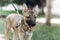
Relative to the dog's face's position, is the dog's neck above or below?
below

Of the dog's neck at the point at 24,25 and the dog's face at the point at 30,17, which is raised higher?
the dog's face at the point at 30,17

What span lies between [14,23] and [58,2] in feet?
73.1

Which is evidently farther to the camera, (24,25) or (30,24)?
(24,25)

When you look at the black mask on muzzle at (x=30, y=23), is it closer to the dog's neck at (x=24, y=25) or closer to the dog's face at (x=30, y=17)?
the dog's face at (x=30, y=17)

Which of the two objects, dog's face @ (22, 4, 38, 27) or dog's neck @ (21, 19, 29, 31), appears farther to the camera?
dog's neck @ (21, 19, 29, 31)

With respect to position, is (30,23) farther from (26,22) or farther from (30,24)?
(26,22)

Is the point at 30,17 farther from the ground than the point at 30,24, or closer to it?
farther from the ground

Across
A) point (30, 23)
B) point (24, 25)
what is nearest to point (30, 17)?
point (30, 23)

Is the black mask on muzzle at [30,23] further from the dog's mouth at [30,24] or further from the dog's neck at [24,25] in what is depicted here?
the dog's neck at [24,25]

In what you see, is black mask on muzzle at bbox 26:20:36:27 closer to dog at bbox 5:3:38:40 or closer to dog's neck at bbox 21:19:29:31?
dog at bbox 5:3:38:40

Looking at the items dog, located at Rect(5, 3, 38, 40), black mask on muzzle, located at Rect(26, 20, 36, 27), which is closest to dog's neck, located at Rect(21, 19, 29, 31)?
dog, located at Rect(5, 3, 38, 40)

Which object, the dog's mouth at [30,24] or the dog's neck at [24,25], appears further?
the dog's neck at [24,25]

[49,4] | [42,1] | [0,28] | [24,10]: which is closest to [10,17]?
[24,10]

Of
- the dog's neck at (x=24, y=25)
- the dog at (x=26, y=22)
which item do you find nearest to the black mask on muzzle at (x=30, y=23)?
the dog at (x=26, y=22)
